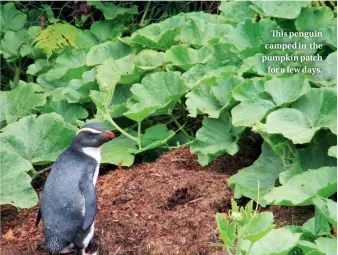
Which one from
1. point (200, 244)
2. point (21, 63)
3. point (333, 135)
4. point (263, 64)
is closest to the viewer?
point (200, 244)

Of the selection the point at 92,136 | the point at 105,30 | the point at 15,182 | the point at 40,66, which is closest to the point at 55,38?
the point at 40,66

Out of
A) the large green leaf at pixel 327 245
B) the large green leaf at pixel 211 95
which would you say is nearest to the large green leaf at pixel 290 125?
the large green leaf at pixel 211 95

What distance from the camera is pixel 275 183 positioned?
5293 mm

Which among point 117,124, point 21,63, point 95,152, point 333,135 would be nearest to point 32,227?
point 95,152

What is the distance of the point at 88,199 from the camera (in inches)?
198

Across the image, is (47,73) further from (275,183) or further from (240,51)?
(275,183)

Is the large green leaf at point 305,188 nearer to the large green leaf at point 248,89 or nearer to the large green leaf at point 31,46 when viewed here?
the large green leaf at point 248,89

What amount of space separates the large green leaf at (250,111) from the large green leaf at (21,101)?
169cm

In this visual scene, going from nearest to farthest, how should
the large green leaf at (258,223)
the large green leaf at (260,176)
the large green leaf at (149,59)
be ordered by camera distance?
1. the large green leaf at (258,223)
2. the large green leaf at (260,176)
3. the large green leaf at (149,59)

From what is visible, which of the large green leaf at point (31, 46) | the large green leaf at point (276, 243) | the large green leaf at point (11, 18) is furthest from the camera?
the large green leaf at point (11, 18)

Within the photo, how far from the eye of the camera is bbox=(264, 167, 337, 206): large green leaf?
4.69 metres

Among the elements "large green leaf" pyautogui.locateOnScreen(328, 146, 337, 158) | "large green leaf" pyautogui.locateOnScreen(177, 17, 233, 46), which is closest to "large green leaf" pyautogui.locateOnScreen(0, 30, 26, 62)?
"large green leaf" pyautogui.locateOnScreen(177, 17, 233, 46)

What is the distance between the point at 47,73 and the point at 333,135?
8.76 feet

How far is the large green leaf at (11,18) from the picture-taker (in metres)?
7.81
